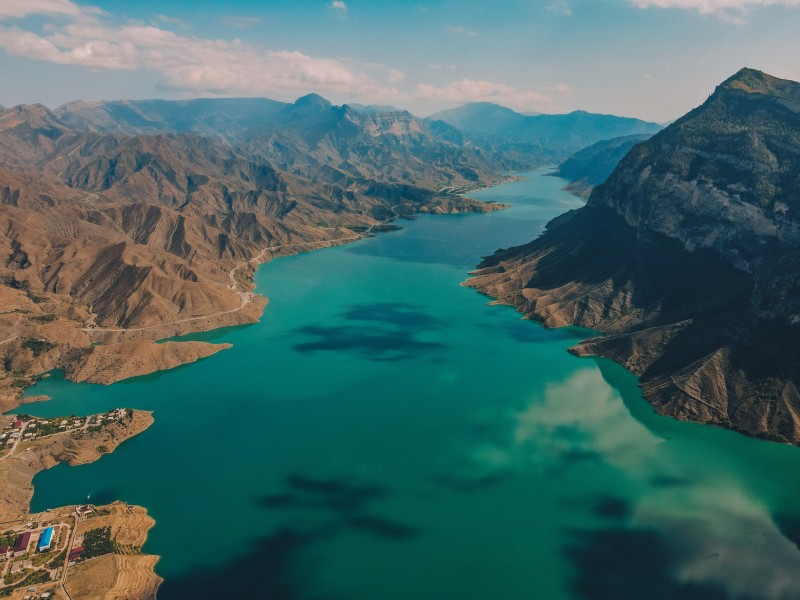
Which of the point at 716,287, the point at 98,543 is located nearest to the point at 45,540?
the point at 98,543

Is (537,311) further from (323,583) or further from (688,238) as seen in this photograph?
(323,583)

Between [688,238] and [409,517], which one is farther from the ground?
[688,238]

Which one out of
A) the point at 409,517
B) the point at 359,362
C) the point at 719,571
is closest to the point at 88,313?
the point at 359,362

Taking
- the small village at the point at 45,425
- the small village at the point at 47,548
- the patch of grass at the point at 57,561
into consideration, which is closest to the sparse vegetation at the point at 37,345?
the small village at the point at 45,425

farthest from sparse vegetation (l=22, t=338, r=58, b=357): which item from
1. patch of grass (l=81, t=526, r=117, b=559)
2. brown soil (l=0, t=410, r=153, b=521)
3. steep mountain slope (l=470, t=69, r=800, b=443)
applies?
steep mountain slope (l=470, t=69, r=800, b=443)

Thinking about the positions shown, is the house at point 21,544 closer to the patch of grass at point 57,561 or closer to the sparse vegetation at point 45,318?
the patch of grass at point 57,561

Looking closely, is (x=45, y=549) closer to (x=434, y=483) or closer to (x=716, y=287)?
(x=434, y=483)
